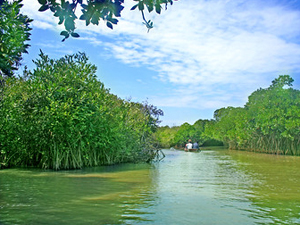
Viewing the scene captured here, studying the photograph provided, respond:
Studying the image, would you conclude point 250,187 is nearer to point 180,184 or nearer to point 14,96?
point 180,184

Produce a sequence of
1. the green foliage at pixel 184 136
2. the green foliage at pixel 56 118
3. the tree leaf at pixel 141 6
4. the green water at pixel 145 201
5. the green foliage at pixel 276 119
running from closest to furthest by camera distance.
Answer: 1. the tree leaf at pixel 141 6
2. the green water at pixel 145 201
3. the green foliage at pixel 56 118
4. the green foliage at pixel 276 119
5. the green foliage at pixel 184 136

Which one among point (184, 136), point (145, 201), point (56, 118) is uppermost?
point (184, 136)

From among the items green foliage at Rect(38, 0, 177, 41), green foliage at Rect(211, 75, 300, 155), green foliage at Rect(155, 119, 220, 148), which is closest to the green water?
green foliage at Rect(38, 0, 177, 41)

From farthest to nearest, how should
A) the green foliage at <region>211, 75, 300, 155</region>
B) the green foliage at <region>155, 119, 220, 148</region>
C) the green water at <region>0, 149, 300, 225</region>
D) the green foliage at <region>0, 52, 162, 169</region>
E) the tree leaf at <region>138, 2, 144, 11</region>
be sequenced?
the green foliage at <region>155, 119, 220, 148</region> < the green foliage at <region>211, 75, 300, 155</region> < the green foliage at <region>0, 52, 162, 169</region> < the green water at <region>0, 149, 300, 225</region> < the tree leaf at <region>138, 2, 144, 11</region>

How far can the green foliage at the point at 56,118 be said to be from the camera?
1493cm

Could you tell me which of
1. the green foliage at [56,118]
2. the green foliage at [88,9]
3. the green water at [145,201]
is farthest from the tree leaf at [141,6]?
the green foliage at [56,118]

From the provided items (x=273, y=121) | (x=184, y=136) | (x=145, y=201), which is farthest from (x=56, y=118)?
(x=184, y=136)

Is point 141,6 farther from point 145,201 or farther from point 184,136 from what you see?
point 184,136

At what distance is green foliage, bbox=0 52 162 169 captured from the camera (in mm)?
14930

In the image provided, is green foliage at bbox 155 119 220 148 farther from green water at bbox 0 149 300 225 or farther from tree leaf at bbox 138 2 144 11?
tree leaf at bbox 138 2 144 11

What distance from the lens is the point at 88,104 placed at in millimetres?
16141

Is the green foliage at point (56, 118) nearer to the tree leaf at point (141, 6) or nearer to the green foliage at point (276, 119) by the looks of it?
the tree leaf at point (141, 6)

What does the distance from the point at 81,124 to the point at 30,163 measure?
4206 millimetres

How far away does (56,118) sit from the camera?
1451 centimetres
